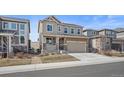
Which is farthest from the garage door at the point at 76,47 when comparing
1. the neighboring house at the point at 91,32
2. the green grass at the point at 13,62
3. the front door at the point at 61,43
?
the green grass at the point at 13,62

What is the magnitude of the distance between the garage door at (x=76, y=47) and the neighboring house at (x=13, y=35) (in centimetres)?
450

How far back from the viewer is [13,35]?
659 inches

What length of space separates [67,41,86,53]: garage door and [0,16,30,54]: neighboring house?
4.50 meters

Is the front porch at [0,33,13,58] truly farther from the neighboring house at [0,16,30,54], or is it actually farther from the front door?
the front door

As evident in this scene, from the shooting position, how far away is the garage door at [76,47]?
60.8 feet

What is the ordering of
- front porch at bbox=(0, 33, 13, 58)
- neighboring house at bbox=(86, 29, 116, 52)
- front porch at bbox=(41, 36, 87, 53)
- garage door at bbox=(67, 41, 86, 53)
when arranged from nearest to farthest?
front porch at bbox=(0, 33, 13, 58)
neighboring house at bbox=(86, 29, 116, 52)
front porch at bbox=(41, 36, 87, 53)
garage door at bbox=(67, 41, 86, 53)

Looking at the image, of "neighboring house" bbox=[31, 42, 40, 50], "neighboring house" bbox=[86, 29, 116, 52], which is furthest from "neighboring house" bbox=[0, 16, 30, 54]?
"neighboring house" bbox=[86, 29, 116, 52]

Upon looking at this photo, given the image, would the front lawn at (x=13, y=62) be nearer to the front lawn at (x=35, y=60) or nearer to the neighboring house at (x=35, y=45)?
the front lawn at (x=35, y=60)

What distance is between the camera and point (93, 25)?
1522 centimetres

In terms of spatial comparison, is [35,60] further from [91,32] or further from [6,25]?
[91,32]

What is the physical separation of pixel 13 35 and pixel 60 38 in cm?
535

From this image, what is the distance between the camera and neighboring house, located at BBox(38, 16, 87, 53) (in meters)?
18.0
